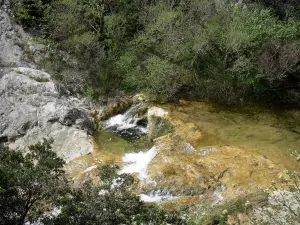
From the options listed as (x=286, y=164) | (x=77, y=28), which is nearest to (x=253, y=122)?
(x=286, y=164)

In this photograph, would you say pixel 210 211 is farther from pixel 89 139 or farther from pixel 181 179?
pixel 89 139

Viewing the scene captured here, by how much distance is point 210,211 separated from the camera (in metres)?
10.5

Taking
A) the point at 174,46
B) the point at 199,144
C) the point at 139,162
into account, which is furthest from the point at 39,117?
the point at 174,46

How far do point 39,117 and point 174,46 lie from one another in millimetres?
7253

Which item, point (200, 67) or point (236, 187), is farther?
point (200, 67)

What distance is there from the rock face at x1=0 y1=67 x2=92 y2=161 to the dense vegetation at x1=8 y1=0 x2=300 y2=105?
1.79 m

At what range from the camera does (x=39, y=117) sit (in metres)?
15.8

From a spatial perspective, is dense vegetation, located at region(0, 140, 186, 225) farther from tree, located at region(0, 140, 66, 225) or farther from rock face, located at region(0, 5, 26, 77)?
rock face, located at region(0, 5, 26, 77)

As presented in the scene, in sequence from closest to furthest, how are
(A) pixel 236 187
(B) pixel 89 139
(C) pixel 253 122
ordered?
1. (A) pixel 236 187
2. (B) pixel 89 139
3. (C) pixel 253 122

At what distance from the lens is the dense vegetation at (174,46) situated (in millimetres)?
18031

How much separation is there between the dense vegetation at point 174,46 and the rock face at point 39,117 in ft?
5.88

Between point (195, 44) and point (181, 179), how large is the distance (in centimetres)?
820

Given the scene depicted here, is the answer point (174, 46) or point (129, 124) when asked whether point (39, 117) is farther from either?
point (174, 46)

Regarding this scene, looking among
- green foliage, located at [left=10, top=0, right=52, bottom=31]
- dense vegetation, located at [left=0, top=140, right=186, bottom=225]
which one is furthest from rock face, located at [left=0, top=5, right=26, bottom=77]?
dense vegetation, located at [left=0, top=140, right=186, bottom=225]
